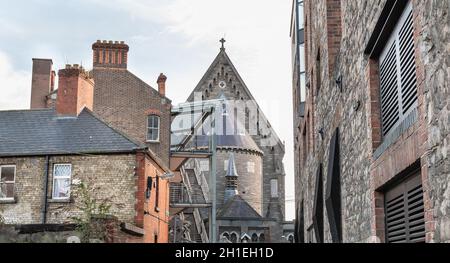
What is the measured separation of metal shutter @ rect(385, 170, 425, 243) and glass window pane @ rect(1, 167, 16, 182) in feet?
69.8

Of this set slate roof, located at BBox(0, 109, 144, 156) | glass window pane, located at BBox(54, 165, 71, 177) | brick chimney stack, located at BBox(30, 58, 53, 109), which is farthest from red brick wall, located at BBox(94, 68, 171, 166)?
glass window pane, located at BBox(54, 165, 71, 177)

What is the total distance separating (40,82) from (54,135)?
10631 millimetres

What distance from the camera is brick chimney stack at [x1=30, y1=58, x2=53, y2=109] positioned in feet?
119

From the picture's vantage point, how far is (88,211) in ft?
70.7

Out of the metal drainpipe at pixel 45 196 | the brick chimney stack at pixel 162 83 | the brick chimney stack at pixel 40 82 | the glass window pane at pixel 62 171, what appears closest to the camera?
the metal drainpipe at pixel 45 196

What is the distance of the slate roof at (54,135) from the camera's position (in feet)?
84.2

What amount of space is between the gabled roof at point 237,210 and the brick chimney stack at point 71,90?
89.8ft

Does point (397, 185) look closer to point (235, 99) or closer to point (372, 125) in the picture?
point (372, 125)

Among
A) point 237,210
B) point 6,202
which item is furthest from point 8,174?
point 237,210

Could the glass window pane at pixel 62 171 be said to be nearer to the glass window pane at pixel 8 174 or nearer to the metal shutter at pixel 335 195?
the glass window pane at pixel 8 174

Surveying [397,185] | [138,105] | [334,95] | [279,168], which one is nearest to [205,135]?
[279,168]

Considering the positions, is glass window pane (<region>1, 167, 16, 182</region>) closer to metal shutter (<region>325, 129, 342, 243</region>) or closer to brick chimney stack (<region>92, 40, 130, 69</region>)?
brick chimney stack (<region>92, 40, 130, 69</region>)

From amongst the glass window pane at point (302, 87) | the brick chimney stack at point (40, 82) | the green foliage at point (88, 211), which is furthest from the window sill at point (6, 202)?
the glass window pane at point (302, 87)
